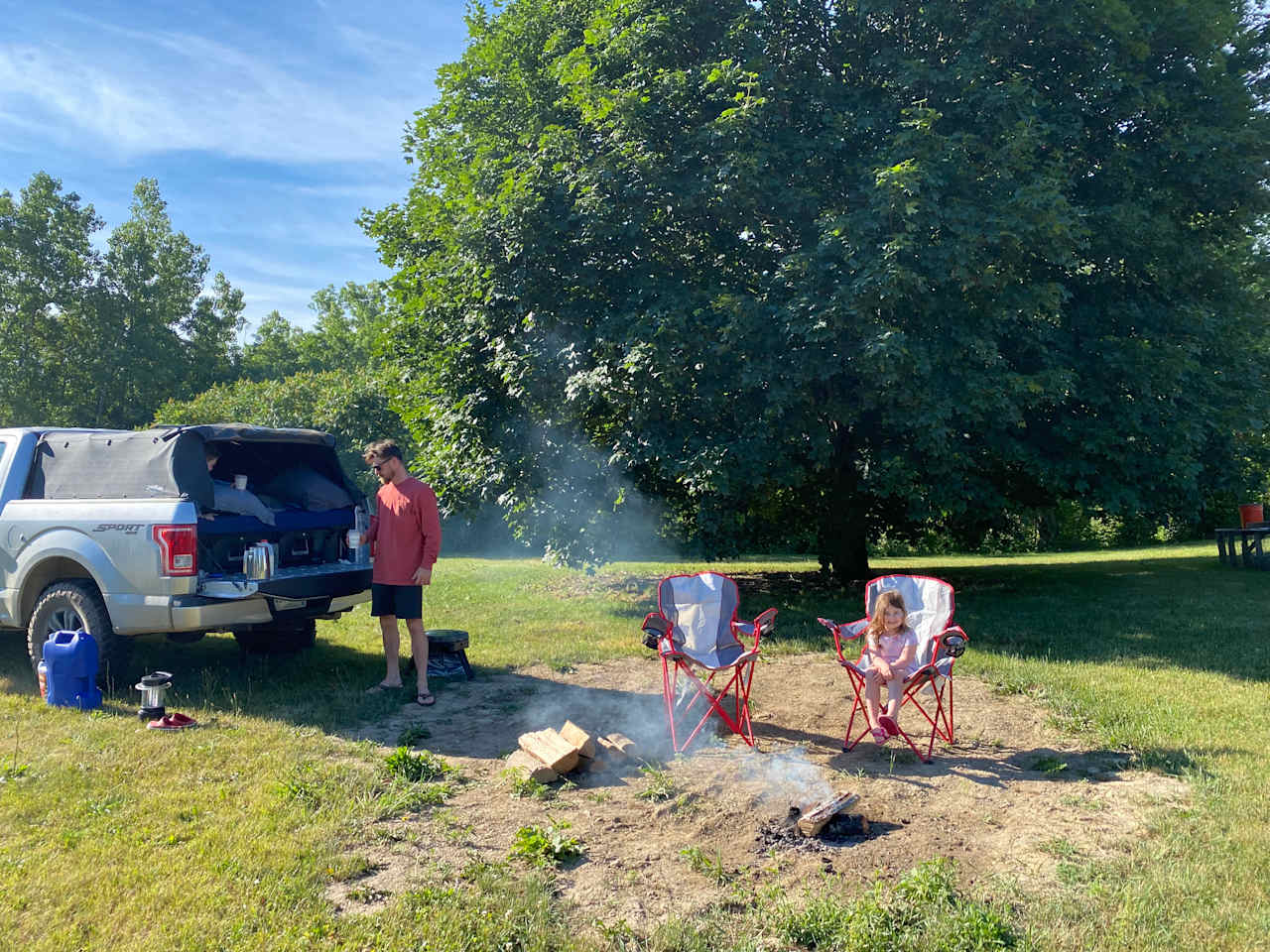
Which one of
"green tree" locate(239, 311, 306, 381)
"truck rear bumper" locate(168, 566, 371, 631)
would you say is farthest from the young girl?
"green tree" locate(239, 311, 306, 381)

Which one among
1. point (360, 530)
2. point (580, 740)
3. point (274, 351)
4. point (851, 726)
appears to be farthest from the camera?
point (274, 351)

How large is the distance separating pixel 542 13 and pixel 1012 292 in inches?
292

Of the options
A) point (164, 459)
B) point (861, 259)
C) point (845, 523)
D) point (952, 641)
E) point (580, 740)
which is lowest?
point (580, 740)

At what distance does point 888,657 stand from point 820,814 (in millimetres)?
1669

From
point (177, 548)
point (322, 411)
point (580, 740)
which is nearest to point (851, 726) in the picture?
point (580, 740)

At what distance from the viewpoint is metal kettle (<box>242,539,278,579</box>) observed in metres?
6.04

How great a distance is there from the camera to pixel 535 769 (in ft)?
14.6

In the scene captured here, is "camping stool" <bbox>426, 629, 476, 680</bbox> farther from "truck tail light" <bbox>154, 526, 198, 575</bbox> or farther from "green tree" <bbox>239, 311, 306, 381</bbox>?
"green tree" <bbox>239, 311, 306, 381</bbox>

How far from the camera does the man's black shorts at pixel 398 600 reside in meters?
6.11

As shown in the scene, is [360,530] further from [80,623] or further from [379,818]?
[379,818]

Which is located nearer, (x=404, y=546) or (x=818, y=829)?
(x=818, y=829)

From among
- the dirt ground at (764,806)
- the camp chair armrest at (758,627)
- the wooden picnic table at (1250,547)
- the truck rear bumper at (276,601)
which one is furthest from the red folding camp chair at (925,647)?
the wooden picnic table at (1250,547)

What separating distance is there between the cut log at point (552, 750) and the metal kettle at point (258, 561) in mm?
2486

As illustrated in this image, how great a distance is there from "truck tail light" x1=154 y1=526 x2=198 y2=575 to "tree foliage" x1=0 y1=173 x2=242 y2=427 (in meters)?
34.1
